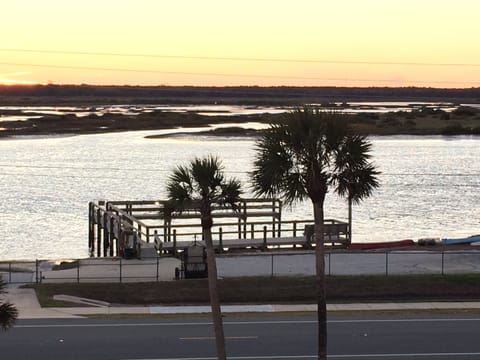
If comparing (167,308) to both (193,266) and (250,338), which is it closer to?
(193,266)

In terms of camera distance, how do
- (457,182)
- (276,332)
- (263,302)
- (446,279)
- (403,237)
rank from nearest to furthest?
(276,332) → (263,302) → (446,279) → (403,237) → (457,182)

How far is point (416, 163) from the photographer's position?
4176 inches

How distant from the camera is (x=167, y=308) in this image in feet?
109

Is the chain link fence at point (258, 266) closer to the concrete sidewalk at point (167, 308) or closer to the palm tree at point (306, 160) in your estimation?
the concrete sidewalk at point (167, 308)

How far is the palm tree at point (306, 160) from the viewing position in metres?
21.9

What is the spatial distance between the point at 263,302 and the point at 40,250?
22.1m

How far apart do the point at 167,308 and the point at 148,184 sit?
173 ft

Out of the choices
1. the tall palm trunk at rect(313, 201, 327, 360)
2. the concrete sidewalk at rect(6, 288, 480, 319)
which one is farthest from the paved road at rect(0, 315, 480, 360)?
the tall palm trunk at rect(313, 201, 327, 360)

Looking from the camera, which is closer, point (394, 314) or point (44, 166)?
point (394, 314)

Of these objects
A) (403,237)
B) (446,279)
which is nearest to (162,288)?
(446,279)

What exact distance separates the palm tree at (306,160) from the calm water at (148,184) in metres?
31.2

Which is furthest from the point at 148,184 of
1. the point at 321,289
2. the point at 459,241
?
the point at 321,289

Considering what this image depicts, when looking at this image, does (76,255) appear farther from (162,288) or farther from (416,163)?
(416,163)

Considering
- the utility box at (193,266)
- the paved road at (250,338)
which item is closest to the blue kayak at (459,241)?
the utility box at (193,266)
